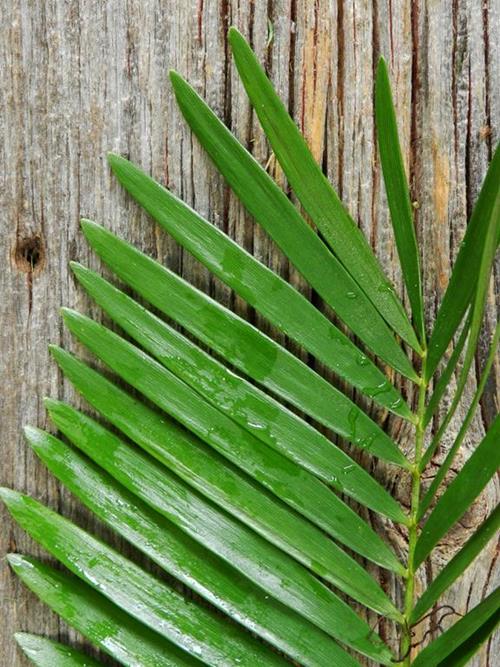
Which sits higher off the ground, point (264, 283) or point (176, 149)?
point (176, 149)

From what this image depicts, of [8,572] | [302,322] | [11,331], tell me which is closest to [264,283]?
[302,322]

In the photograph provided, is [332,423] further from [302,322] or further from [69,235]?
[69,235]

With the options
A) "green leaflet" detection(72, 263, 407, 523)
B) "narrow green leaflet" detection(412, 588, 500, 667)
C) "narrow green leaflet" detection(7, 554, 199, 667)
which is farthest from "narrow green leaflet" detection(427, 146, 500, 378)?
"narrow green leaflet" detection(7, 554, 199, 667)

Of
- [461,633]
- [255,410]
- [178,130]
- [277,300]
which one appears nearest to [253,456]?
[255,410]

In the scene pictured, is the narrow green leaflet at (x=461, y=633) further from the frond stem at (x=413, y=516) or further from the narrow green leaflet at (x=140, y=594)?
the narrow green leaflet at (x=140, y=594)

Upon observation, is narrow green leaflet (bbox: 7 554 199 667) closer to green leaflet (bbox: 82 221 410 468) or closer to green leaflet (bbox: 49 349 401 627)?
green leaflet (bbox: 49 349 401 627)

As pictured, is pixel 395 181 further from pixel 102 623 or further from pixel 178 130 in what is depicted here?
pixel 102 623
